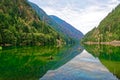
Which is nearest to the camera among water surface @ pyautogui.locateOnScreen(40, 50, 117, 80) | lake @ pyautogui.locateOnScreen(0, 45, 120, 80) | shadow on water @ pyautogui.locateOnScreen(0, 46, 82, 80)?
water surface @ pyautogui.locateOnScreen(40, 50, 117, 80)

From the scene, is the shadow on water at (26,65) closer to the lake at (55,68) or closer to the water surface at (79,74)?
the lake at (55,68)

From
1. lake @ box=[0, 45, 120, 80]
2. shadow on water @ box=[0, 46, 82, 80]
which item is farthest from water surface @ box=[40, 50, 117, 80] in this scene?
shadow on water @ box=[0, 46, 82, 80]

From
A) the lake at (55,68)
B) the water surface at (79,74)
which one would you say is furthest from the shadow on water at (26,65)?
the water surface at (79,74)

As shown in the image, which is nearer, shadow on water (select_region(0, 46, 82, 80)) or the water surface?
the water surface

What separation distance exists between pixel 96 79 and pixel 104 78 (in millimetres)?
2333

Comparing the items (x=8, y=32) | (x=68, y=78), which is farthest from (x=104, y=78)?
(x=8, y=32)

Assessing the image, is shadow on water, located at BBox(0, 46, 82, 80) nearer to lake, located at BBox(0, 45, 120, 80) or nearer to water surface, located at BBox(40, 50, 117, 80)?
lake, located at BBox(0, 45, 120, 80)

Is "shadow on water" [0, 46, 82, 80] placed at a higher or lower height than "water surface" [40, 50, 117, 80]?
higher

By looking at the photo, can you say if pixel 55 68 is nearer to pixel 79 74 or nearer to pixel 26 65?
pixel 26 65

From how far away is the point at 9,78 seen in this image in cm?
4666

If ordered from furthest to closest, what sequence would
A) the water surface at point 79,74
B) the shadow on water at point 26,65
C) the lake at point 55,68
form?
the shadow on water at point 26,65
the lake at point 55,68
the water surface at point 79,74

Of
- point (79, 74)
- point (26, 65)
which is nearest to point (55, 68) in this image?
point (26, 65)

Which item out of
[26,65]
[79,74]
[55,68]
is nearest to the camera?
[79,74]

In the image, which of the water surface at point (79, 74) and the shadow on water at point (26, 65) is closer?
the water surface at point (79, 74)
